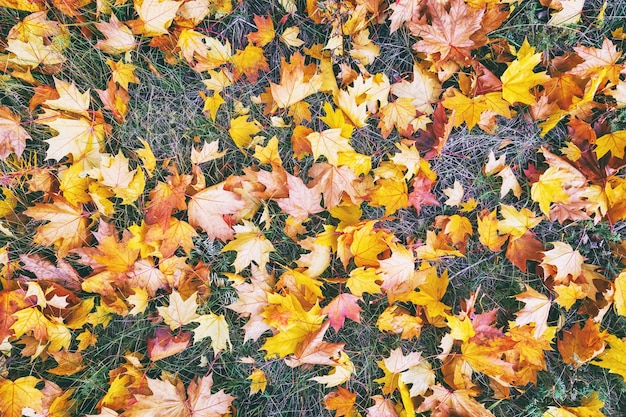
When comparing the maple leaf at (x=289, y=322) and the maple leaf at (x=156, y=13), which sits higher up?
the maple leaf at (x=156, y=13)

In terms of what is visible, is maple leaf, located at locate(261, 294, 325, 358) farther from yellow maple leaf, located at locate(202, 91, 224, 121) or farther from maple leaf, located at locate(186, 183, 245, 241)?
yellow maple leaf, located at locate(202, 91, 224, 121)

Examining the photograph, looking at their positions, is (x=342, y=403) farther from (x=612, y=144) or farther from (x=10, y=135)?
(x=10, y=135)

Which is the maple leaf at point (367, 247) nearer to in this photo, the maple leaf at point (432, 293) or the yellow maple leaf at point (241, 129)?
the maple leaf at point (432, 293)

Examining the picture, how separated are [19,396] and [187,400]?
2.21 feet

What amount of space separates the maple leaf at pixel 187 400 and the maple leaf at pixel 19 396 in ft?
1.31

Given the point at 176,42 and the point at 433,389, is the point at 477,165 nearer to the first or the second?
the point at 433,389

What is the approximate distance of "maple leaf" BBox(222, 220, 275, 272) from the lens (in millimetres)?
1899

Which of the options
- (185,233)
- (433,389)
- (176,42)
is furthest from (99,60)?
(433,389)

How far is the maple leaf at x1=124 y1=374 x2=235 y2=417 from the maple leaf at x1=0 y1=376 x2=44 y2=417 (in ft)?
1.31

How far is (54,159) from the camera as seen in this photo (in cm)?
198

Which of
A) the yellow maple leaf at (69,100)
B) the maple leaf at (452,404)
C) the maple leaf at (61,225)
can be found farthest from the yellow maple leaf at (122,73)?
the maple leaf at (452,404)

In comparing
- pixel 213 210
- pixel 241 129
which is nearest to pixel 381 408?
pixel 213 210

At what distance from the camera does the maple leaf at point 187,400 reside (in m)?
1.83

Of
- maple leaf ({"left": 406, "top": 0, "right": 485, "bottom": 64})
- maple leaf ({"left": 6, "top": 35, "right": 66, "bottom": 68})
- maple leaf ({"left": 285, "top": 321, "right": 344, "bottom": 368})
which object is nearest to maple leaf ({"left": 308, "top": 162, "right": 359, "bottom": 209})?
maple leaf ({"left": 285, "top": 321, "right": 344, "bottom": 368})
